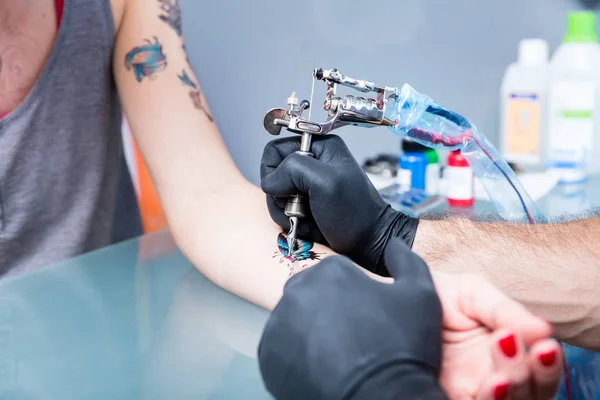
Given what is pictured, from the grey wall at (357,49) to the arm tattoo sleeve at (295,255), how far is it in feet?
2.80

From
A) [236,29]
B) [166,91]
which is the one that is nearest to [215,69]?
[236,29]

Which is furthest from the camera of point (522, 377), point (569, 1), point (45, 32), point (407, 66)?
point (407, 66)

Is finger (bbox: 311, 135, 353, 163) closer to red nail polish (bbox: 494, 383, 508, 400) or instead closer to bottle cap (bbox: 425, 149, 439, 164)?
red nail polish (bbox: 494, 383, 508, 400)

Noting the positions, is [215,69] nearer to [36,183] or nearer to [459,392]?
[36,183]

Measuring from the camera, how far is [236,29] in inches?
68.7

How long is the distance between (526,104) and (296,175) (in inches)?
→ 33.1

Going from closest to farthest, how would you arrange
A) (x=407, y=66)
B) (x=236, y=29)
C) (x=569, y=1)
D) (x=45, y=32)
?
(x=45, y=32)
(x=569, y=1)
(x=407, y=66)
(x=236, y=29)

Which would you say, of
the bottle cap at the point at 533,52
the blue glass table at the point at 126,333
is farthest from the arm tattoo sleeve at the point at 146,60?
the bottle cap at the point at 533,52

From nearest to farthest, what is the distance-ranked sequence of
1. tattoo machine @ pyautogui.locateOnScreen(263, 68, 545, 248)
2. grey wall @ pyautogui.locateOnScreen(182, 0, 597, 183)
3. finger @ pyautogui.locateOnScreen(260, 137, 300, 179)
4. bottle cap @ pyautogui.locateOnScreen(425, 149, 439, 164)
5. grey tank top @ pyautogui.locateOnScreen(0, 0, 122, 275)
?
tattoo machine @ pyautogui.locateOnScreen(263, 68, 545, 248) → finger @ pyautogui.locateOnScreen(260, 137, 300, 179) → grey tank top @ pyautogui.locateOnScreen(0, 0, 122, 275) → bottle cap @ pyautogui.locateOnScreen(425, 149, 439, 164) → grey wall @ pyautogui.locateOnScreen(182, 0, 597, 183)

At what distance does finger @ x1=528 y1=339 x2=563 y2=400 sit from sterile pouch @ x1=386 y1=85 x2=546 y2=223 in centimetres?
41

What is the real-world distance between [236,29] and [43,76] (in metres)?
0.77

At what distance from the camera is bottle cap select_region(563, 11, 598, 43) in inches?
53.1

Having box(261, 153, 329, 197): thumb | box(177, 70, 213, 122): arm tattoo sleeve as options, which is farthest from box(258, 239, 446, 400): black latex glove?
box(177, 70, 213, 122): arm tattoo sleeve

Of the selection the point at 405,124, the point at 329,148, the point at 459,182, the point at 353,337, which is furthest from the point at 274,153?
the point at 459,182
